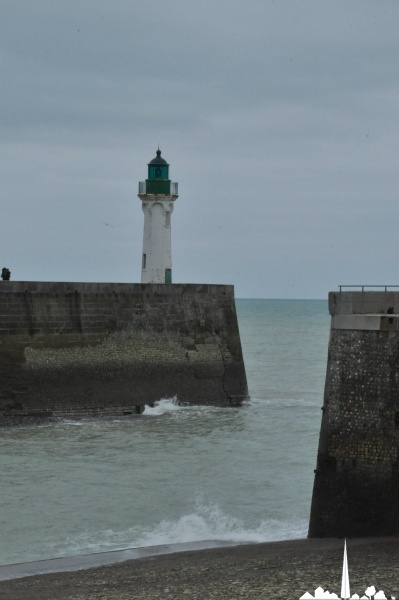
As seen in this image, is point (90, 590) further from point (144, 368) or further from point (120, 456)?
point (144, 368)

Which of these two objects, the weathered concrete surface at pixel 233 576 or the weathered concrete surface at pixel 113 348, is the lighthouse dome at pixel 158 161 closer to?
the weathered concrete surface at pixel 113 348

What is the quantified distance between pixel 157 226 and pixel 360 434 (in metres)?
20.8

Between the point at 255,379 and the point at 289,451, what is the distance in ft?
63.9

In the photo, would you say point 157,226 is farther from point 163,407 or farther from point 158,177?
point 163,407

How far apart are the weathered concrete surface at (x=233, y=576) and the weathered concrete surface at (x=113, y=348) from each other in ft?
41.6

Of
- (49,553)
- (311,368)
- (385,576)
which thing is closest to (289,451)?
(49,553)

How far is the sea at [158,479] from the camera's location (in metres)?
15.0

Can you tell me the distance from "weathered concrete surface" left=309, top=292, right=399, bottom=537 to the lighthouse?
1989 cm

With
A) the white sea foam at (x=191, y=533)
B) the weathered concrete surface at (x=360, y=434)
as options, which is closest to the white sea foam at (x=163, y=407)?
the white sea foam at (x=191, y=533)

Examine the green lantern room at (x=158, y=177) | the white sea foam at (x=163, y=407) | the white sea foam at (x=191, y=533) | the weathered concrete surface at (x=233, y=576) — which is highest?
the green lantern room at (x=158, y=177)

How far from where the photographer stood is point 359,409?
13023mm

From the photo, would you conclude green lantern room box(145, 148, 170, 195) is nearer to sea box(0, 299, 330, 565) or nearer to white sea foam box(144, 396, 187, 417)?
sea box(0, 299, 330, 565)

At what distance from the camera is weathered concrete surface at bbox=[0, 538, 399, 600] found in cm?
1091

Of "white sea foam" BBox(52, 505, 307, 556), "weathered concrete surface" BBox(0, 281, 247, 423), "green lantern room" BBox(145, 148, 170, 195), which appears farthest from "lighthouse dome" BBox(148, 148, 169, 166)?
"white sea foam" BBox(52, 505, 307, 556)
